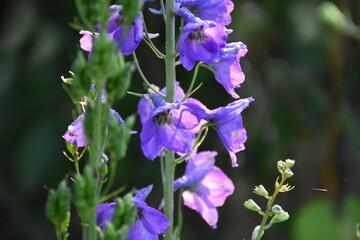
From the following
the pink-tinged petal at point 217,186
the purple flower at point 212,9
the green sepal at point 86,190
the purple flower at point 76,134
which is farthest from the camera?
the pink-tinged petal at point 217,186

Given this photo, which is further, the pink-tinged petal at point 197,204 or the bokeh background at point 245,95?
the bokeh background at point 245,95

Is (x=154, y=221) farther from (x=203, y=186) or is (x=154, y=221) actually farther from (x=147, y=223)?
(x=203, y=186)

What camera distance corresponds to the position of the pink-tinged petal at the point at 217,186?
141 cm

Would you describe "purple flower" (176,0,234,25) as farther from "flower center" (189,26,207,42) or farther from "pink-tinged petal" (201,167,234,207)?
"pink-tinged petal" (201,167,234,207)

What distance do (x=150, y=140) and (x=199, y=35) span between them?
0.57 ft

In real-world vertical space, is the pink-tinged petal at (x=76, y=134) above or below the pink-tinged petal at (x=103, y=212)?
above

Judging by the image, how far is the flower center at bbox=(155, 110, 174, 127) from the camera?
50.6 inches

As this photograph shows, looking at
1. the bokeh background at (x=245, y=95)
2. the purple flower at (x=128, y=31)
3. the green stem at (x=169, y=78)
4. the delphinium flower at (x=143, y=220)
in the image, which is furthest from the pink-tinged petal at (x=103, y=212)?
the bokeh background at (x=245, y=95)

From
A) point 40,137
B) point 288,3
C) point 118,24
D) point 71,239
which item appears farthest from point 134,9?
point 71,239

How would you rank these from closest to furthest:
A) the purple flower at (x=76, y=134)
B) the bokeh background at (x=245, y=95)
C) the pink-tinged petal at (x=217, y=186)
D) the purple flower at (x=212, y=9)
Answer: the purple flower at (x=76, y=134), the purple flower at (x=212, y=9), the pink-tinged petal at (x=217, y=186), the bokeh background at (x=245, y=95)

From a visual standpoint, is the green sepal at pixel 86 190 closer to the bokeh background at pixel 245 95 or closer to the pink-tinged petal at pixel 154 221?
the pink-tinged petal at pixel 154 221

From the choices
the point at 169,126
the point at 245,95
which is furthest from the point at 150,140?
the point at 245,95

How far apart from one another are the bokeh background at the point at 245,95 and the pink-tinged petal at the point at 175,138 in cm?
157

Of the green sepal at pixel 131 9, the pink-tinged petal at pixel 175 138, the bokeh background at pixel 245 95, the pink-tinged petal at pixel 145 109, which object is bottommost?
the bokeh background at pixel 245 95
